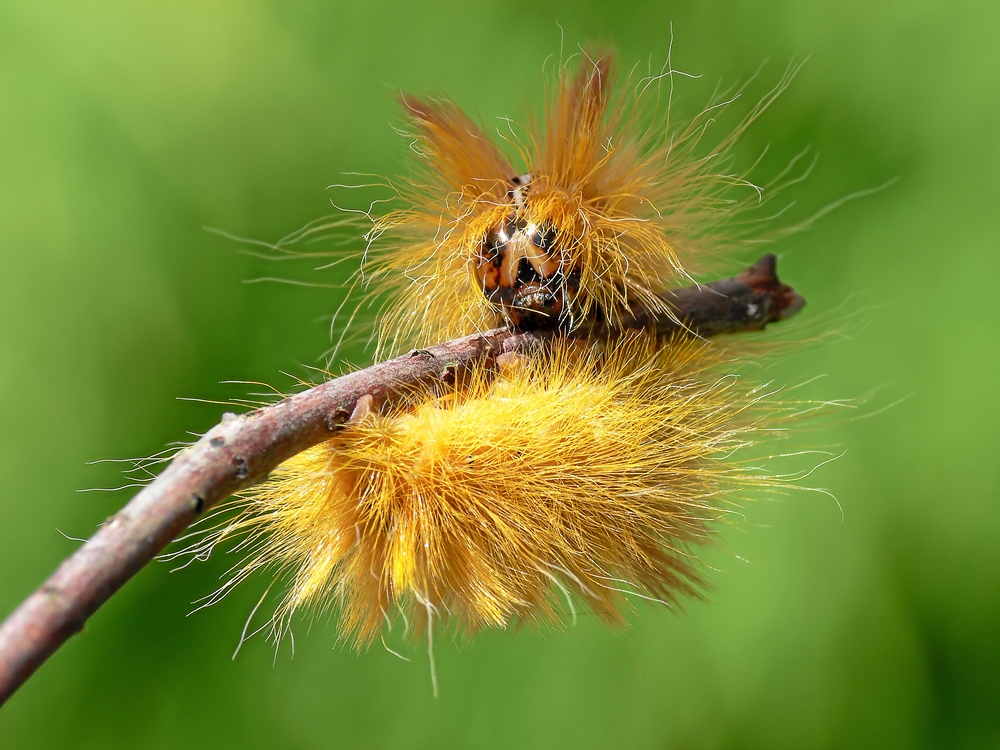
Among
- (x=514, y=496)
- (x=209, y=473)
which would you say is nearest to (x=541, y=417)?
(x=514, y=496)

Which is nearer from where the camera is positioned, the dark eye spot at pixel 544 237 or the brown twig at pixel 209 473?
the brown twig at pixel 209 473

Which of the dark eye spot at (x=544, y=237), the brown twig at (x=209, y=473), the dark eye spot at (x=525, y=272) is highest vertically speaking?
the dark eye spot at (x=544, y=237)

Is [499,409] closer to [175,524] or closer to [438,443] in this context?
[438,443]

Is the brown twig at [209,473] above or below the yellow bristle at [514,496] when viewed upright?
above

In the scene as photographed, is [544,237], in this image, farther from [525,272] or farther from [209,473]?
[209,473]

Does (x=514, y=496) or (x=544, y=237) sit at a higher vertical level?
(x=544, y=237)
